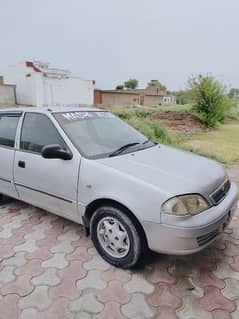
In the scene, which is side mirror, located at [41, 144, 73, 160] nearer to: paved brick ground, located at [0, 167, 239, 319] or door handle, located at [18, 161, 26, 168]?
door handle, located at [18, 161, 26, 168]

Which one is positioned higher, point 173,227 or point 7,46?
point 7,46

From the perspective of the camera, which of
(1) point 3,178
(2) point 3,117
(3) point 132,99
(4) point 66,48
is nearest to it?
(1) point 3,178

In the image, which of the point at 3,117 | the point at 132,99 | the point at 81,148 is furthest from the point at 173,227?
the point at 132,99

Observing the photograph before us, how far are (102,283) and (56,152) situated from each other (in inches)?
48.9

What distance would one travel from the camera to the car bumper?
175 cm

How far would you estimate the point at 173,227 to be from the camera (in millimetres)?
1746

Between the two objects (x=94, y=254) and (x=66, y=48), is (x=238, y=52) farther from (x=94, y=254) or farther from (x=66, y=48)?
(x=94, y=254)

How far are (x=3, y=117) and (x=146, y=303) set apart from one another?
284 centimetres

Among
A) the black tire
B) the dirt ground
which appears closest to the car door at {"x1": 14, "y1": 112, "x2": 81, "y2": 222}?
the black tire

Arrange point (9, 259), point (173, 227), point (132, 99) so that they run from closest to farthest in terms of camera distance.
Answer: point (173, 227) < point (9, 259) < point (132, 99)

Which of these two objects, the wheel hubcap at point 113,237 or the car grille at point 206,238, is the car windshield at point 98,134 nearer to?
the wheel hubcap at point 113,237

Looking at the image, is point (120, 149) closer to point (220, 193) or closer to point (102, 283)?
point (220, 193)

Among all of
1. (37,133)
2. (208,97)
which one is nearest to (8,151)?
(37,133)

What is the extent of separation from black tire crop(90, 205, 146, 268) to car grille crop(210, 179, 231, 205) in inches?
27.5
